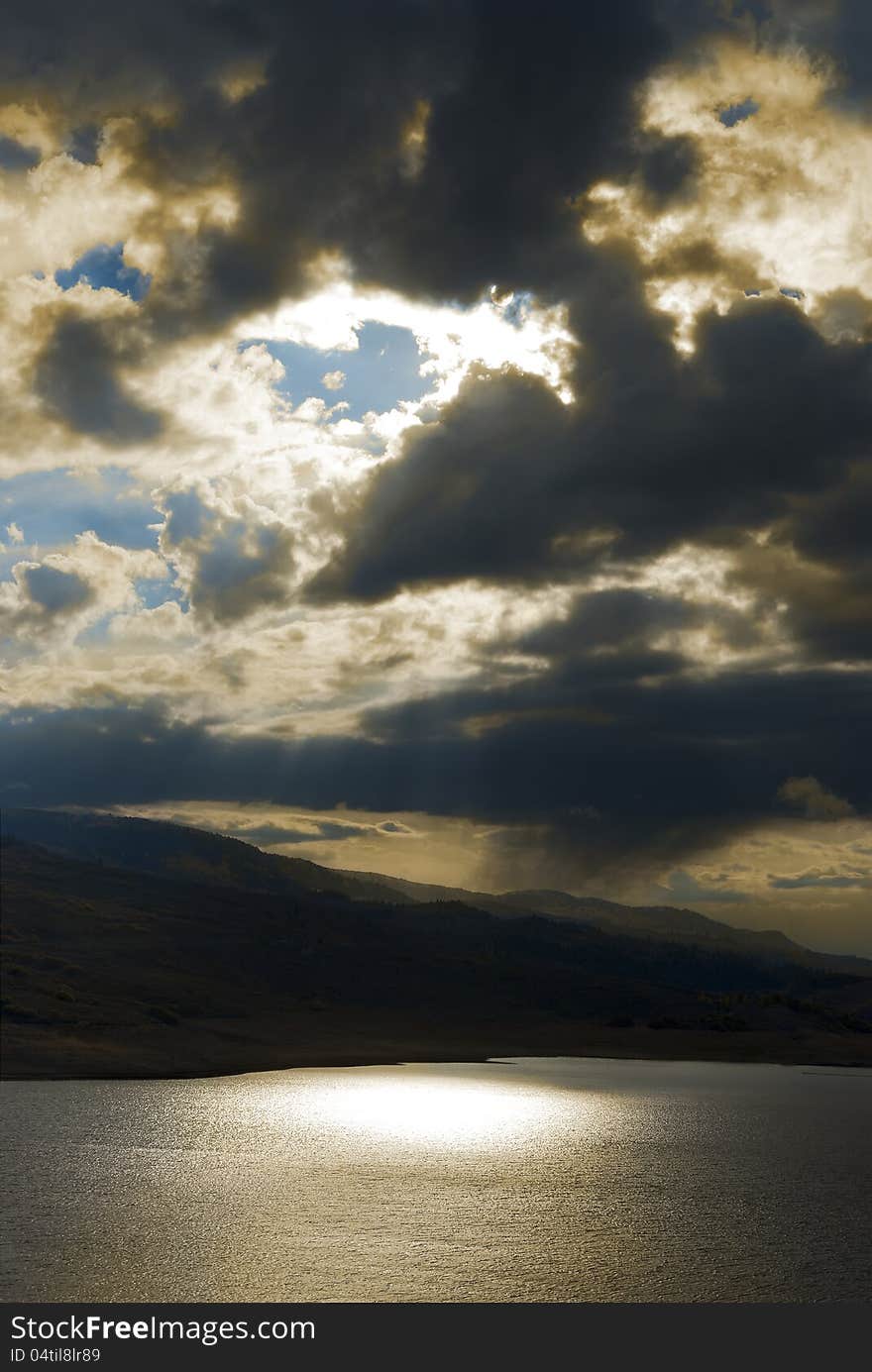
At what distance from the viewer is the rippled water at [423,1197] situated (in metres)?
31.2

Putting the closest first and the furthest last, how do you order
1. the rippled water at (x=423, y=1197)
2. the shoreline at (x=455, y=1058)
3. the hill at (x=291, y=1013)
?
the rippled water at (x=423, y=1197), the shoreline at (x=455, y=1058), the hill at (x=291, y=1013)

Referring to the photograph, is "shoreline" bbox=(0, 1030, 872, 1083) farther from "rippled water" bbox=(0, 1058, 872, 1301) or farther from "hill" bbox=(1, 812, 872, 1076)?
"rippled water" bbox=(0, 1058, 872, 1301)

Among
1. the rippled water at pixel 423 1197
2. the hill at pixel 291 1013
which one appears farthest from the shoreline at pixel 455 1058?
the rippled water at pixel 423 1197

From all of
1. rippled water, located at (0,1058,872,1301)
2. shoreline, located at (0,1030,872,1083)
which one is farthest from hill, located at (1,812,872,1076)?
rippled water, located at (0,1058,872,1301)

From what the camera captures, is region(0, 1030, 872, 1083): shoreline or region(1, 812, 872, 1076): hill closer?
region(0, 1030, 872, 1083): shoreline

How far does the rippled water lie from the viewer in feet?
102

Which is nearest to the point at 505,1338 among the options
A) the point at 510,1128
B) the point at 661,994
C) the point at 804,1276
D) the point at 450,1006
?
the point at 804,1276

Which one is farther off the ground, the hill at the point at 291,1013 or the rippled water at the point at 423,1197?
the rippled water at the point at 423,1197

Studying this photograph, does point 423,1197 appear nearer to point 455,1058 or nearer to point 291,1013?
point 455,1058

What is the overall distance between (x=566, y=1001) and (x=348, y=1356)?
156 m

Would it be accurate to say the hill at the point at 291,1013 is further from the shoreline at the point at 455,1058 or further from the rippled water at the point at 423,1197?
the rippled water at the point at 423,1197

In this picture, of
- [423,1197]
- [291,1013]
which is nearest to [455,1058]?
[291,1013]

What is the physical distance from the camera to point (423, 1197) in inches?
1683

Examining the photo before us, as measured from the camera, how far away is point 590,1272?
106 feet
